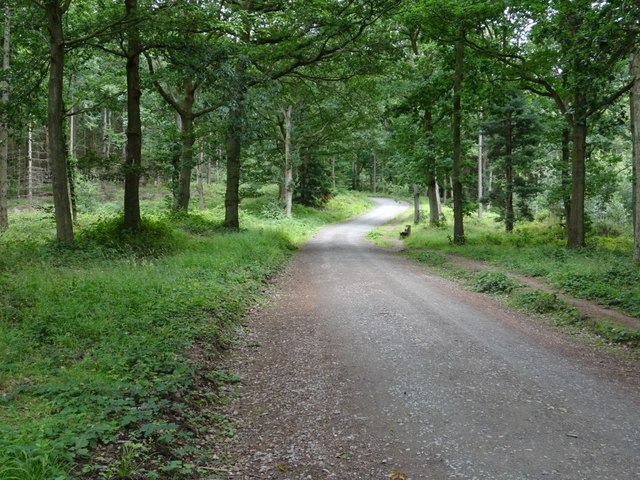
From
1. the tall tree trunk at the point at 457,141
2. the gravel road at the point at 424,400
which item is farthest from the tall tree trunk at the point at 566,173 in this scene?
the gravel road at the point at 424,400

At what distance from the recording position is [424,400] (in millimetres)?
5492

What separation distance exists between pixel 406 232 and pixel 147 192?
2653 cm

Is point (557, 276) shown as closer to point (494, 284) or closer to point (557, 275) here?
point (557, 275)

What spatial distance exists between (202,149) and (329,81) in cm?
884

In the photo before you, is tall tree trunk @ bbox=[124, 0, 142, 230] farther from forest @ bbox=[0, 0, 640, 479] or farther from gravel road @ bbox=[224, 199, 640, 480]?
gravel road @ bbox=[224, 199, 640, 480]

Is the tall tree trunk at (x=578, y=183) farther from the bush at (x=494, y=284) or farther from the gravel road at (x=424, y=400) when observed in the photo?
the gravel road at (x=424, y=400)

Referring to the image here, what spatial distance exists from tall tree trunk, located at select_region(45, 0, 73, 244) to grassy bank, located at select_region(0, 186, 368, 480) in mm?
791

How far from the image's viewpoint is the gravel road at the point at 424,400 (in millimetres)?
4234

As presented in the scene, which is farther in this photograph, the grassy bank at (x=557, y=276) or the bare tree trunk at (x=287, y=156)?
the bare tree trunk at (x=287, y=156)

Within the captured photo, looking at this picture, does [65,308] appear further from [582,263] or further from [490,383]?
[582,263]

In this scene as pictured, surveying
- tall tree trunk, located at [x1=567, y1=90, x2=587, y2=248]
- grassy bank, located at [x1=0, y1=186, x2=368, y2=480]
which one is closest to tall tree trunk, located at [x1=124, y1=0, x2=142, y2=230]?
grassy bank, located at [x1=0, y1=186, x2=368, y2=480]

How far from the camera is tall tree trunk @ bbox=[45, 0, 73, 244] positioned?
1202cm

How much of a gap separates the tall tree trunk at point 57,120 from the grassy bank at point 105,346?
31.1 inches

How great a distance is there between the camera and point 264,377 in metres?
6.52
